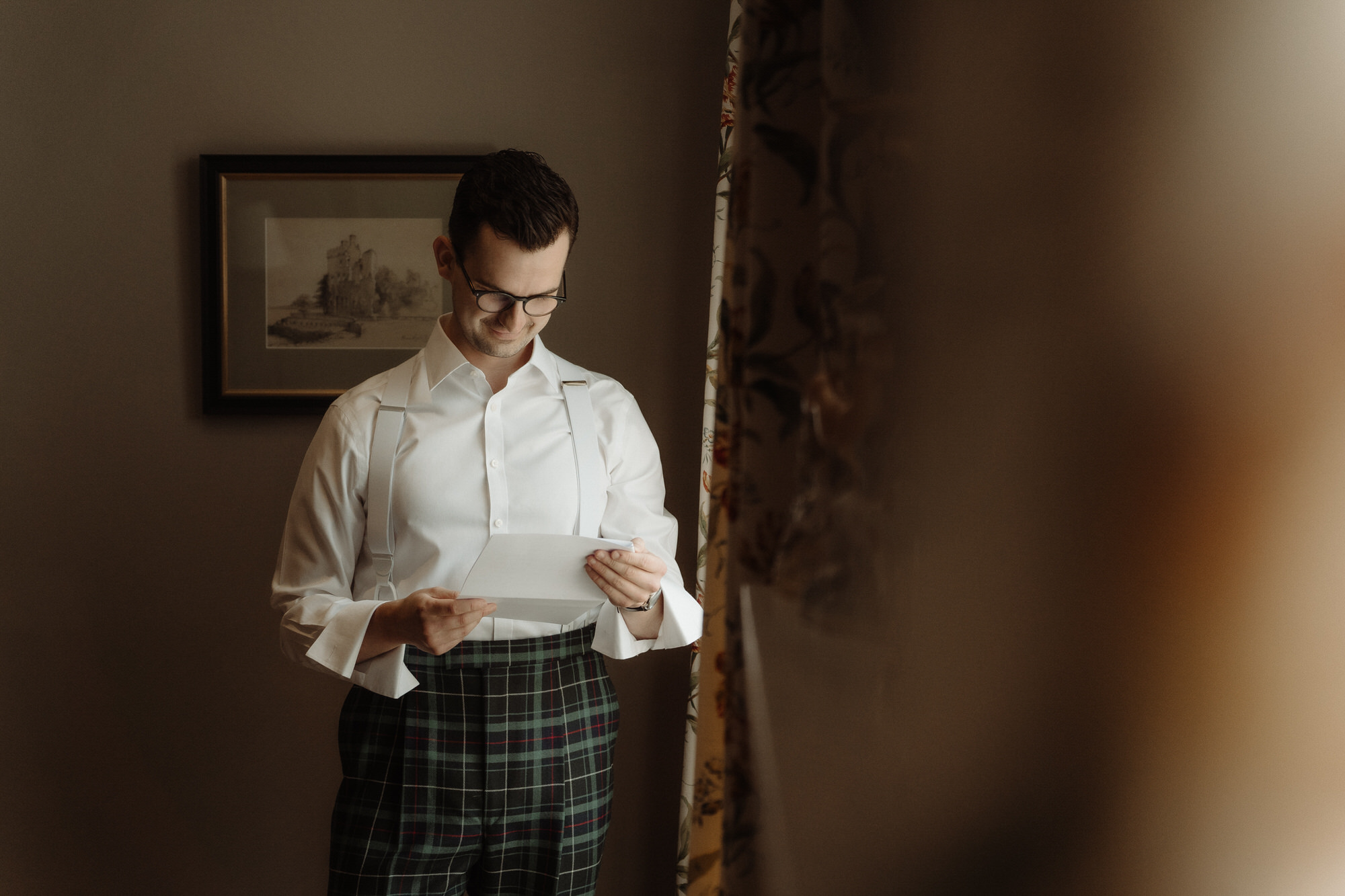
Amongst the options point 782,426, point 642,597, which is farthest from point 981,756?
point 642,597

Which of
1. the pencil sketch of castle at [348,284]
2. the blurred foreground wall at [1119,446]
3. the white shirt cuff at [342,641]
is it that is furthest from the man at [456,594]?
the blurred foreground wall at [1119,446]

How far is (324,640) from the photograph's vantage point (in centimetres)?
101

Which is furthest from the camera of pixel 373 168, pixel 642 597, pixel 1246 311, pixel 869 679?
pixel 373 168

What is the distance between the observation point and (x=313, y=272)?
157cm

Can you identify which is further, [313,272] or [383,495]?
[313,272]

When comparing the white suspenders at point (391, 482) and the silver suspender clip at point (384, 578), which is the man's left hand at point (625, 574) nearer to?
the white suspenders at point (391, 482)

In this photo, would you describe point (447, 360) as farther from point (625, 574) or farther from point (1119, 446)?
point (1119, 446)

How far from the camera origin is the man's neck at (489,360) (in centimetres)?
116

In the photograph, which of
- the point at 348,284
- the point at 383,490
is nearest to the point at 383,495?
the point at 383,490

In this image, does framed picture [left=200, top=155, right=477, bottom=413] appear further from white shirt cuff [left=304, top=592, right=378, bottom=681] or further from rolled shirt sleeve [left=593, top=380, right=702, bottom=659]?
white shirt cuff [left=304, top=592, right=378, bottom=681]

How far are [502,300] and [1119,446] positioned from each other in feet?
3.05

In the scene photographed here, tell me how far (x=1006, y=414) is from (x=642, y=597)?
2.67 feet

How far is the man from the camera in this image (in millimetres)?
1030

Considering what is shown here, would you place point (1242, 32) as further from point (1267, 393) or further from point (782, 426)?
point (782, 426)
